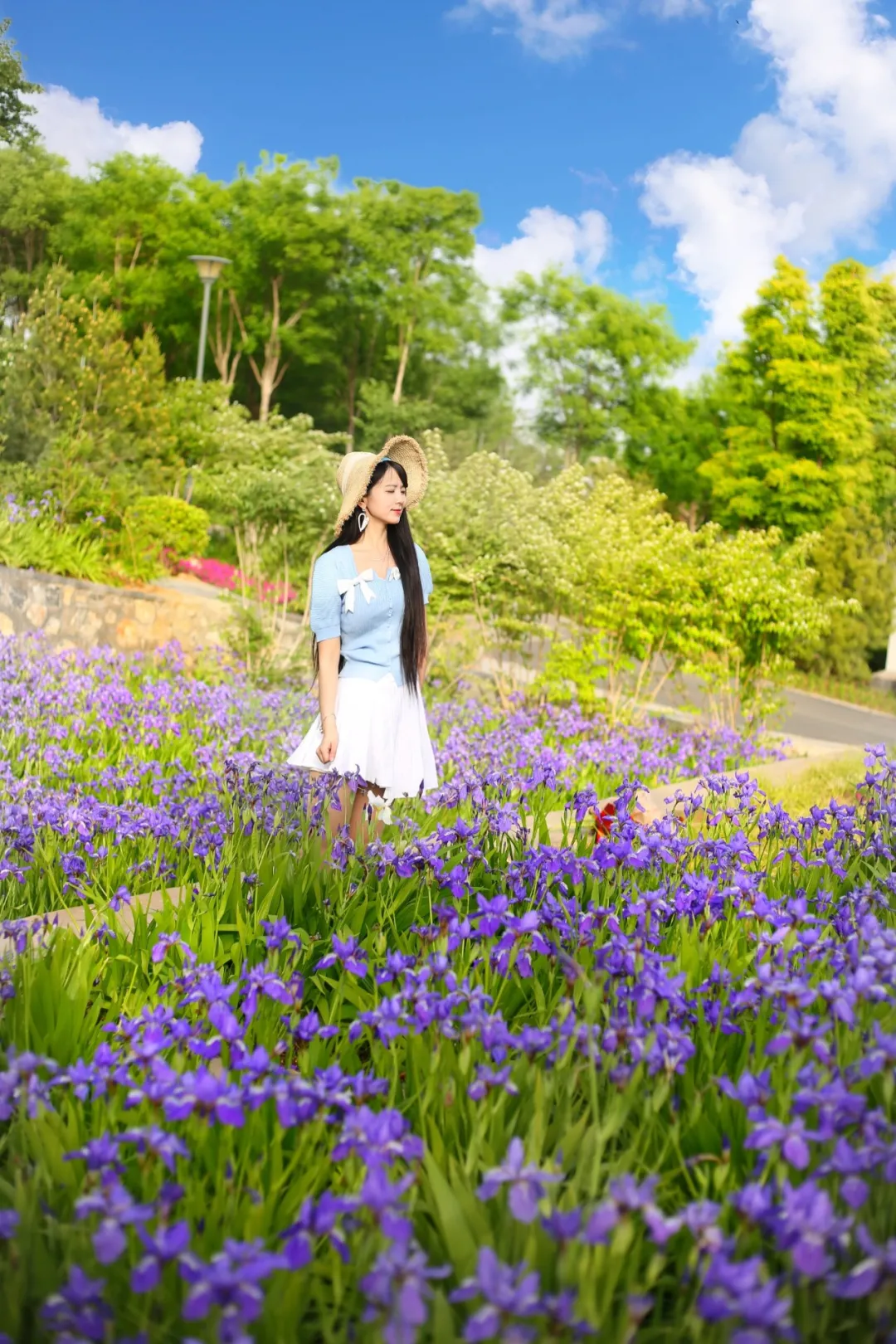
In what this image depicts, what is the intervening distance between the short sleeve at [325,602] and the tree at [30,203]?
4210cm

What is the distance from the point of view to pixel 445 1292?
1827 mm

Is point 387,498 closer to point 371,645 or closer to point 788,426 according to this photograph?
point 371,645

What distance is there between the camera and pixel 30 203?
43.1 m

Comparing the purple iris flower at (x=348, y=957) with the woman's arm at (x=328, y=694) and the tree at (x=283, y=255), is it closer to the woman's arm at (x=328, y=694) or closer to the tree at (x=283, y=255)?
the woman's arm at (x=328, y=694)

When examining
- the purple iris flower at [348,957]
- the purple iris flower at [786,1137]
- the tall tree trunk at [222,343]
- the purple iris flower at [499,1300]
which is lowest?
the purple iris flower at [499,1300]

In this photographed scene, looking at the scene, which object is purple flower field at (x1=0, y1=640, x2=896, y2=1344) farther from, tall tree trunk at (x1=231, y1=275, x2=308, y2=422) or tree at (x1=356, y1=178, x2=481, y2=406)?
tree at (x1=356, y1=178, x2=481, y2=406)

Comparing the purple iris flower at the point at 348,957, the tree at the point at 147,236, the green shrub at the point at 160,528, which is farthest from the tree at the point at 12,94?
the purple iris flower at the point at 348,957

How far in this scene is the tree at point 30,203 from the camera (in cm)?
4294

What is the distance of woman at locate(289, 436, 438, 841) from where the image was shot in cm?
459

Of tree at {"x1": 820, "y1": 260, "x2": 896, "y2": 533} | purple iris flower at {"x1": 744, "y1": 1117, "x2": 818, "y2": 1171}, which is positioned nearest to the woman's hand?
purple iris flower at {"x1": 744, "y1": 1117, "x2": 818, "y2": 1171}

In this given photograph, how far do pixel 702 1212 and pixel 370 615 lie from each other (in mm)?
3354

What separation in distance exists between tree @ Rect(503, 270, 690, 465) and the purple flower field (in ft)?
132

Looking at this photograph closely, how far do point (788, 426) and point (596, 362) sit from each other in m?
14.7

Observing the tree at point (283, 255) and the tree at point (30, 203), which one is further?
the tree at point (30, 203)
